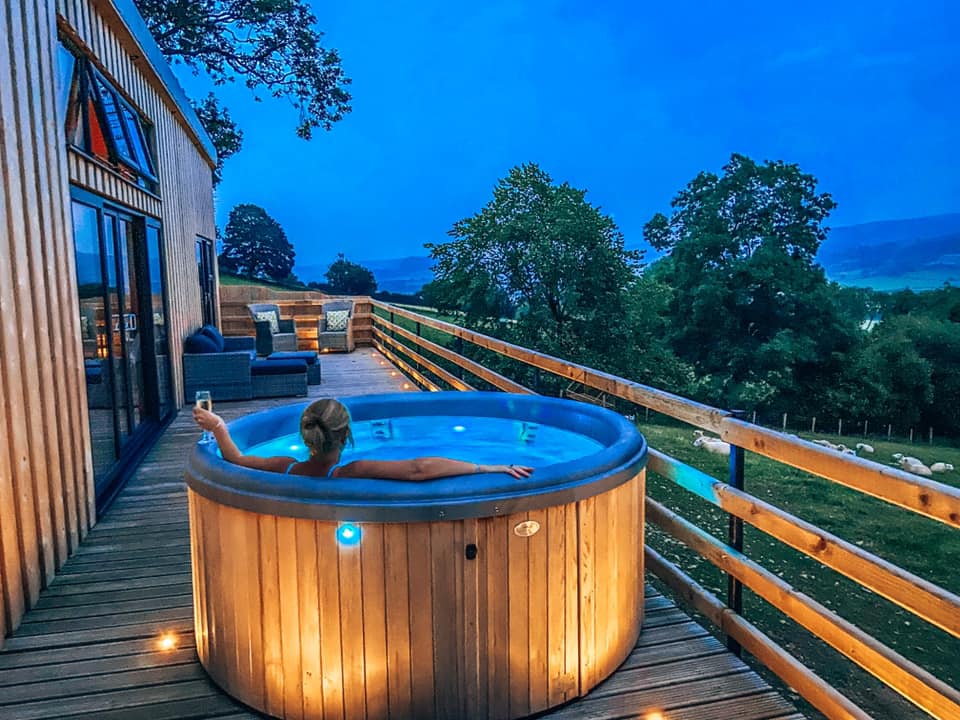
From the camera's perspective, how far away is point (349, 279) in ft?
100

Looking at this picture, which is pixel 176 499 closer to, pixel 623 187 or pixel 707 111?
pixel 707 111

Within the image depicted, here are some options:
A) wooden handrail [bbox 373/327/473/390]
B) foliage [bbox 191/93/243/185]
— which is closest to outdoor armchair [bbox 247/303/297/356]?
wooden handrail [bbox 373/327/473/390]

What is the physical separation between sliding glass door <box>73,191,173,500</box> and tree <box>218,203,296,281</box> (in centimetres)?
2654

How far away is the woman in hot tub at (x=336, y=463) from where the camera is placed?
6.59 ft

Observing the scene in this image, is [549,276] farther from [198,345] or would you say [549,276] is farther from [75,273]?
[75,273]

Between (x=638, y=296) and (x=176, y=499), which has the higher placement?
(x=638, y=296)

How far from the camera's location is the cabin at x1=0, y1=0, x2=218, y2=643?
2.71 metres

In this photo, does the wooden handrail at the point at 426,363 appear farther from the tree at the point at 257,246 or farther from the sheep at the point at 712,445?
the tree at the point at 257,246

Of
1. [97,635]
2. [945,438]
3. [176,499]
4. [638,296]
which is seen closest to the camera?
[97,635]

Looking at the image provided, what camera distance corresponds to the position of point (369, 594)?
190 centimetres

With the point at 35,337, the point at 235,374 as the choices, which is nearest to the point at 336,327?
the point at 235,374

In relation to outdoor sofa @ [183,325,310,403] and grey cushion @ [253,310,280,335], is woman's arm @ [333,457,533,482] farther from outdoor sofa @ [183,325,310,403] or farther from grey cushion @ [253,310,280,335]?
grey cushion @ [253,310,280,335]

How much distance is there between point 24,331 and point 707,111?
13573cm

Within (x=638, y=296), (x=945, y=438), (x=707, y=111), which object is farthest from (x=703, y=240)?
(x=707, y=111)
